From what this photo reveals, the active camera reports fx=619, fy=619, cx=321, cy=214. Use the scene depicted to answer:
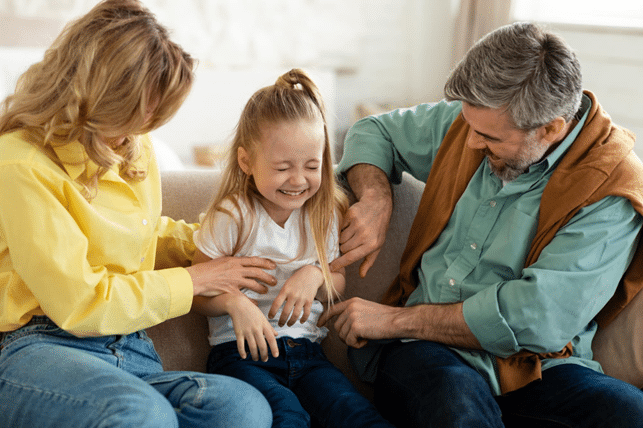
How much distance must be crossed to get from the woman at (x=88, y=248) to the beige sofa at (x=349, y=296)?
0.82ft

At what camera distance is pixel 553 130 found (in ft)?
4.30

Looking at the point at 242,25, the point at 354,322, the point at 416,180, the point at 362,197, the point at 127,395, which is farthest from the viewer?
the point at 242,25

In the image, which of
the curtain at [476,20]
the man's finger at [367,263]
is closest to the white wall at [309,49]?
the curtain at [476,20]

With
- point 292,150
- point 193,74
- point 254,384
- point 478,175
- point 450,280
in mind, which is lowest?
point 254,384

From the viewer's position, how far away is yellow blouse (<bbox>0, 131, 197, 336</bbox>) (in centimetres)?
107

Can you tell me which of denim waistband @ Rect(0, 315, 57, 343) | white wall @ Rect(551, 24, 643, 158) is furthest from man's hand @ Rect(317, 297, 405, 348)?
white wall @ Rect(551, 24, 643, 158)

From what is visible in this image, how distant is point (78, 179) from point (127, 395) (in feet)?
1.35

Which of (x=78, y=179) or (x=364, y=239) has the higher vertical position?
(x=78, y=179)

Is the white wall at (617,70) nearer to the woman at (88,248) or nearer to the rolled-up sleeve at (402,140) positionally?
the rolled-up sleeve at (402,140)

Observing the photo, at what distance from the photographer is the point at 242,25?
3625mm

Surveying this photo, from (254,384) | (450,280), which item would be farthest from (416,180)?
(254,384)

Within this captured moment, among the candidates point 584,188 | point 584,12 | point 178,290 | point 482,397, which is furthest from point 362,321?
point 584,12

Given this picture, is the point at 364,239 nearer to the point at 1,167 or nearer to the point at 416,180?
the point at 416,180

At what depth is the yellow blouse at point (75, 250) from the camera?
107 cm
